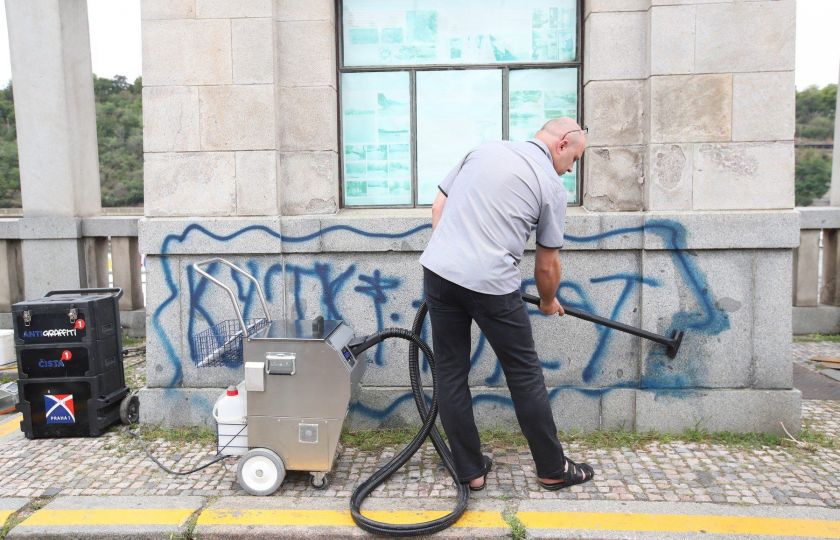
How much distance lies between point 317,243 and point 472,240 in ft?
5.07

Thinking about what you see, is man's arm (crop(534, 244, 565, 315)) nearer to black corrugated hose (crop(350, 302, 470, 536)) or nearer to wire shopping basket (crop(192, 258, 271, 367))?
black corrugated hose (crop(350, 302, 470, 536))

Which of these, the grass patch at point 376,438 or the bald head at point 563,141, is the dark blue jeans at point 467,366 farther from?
the grass patch at point 376,438

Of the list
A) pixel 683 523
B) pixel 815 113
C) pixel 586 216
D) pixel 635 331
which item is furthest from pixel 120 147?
pixel 815 113

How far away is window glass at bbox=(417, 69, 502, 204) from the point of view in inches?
193

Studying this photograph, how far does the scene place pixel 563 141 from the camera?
3625 millimetres

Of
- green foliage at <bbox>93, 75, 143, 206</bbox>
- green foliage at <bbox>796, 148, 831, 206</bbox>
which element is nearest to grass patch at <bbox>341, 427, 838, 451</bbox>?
green foliage at <bbox>93, 75, 143, 206</bbox>

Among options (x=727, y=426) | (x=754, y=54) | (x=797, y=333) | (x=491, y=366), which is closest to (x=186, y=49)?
(x=491, y=366)

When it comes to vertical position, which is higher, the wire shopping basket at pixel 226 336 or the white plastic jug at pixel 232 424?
the wire shopping basket at pixel 226 336

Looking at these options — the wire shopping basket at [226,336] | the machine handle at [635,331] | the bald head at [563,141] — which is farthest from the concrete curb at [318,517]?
the bald head at [563,141]

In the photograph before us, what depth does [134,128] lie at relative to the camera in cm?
3281

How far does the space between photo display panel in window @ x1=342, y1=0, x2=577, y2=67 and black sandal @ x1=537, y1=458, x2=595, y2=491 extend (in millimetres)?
2863

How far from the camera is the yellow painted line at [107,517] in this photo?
3408 mm

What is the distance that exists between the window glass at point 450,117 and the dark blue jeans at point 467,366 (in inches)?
62.6

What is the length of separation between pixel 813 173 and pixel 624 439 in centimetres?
5128
